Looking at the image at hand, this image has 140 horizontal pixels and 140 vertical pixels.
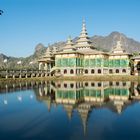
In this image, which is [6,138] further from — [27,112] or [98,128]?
[27,112]

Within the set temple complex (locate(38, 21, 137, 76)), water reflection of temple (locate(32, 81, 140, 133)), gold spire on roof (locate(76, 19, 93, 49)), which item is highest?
gold spire on roof (locate(76, 19, 93, 49))

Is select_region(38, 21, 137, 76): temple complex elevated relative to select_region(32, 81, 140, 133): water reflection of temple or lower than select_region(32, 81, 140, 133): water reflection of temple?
elevated

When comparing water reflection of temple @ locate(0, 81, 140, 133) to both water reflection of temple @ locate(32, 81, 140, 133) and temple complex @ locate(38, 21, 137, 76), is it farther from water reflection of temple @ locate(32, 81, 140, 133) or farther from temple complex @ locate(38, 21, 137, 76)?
temple complex @ locate(38, 21, 137, 76)

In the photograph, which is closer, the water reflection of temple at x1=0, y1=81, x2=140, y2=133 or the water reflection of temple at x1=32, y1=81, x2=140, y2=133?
the water reflection of temple at x1=32, y1=81, x2=140, y2=133

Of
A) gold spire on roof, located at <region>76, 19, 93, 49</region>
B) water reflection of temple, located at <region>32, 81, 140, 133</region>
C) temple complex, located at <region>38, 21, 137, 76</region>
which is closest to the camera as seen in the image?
water reflection of temple, located at <region>32, 81, 140, 133</region>

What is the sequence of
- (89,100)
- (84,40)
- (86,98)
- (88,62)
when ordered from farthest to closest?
(84,40) < (88,62) < (86,98) < (89,100)

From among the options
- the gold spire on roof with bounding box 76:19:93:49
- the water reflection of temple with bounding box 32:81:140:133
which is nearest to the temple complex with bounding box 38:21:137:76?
the gold spire on roof with bounding box 76:19:93:49

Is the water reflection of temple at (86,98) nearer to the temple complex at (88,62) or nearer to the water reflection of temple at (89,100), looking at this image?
the water reflection of temple at (89,100)

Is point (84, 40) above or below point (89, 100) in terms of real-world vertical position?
above

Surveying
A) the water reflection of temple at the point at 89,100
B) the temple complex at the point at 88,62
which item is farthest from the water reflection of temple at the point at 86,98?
the temple complex at the point at 88,62

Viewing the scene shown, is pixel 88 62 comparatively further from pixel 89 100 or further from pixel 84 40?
pixel 89 100

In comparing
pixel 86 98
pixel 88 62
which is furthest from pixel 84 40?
pixel 86 98

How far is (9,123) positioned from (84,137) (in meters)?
5.68

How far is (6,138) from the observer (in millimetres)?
13016
